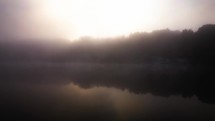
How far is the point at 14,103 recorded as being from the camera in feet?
115

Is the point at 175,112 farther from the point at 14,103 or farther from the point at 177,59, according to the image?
the point at 177,59

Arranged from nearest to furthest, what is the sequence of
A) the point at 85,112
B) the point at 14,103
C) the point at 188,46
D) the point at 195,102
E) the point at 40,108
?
1. the point at 85,112
2. the point at 40,108
3. the point at 14,103
4. the point at 195,102
5. the point at 188,46

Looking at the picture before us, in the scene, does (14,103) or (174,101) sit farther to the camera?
(174,101)

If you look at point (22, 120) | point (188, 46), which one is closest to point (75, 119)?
point (22, 120)

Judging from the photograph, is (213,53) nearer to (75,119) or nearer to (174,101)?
(174,101)

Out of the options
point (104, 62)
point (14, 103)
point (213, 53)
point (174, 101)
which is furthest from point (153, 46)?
point (14, 103)

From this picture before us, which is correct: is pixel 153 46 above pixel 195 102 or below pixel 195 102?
above

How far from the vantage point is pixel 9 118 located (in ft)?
86.0

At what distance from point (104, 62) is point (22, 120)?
154 m

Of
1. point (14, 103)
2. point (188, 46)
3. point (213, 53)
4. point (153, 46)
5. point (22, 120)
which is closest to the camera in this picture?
point (22, 120)

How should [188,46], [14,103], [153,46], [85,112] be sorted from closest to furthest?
1. [85,112]
2. [14,103]
3. [188,46]
4. [153,46]

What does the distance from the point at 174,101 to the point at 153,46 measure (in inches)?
5593

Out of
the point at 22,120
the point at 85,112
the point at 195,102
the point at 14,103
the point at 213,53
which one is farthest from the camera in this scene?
the point at 213,53

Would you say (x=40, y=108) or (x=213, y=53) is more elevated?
(x=213, y=53)
